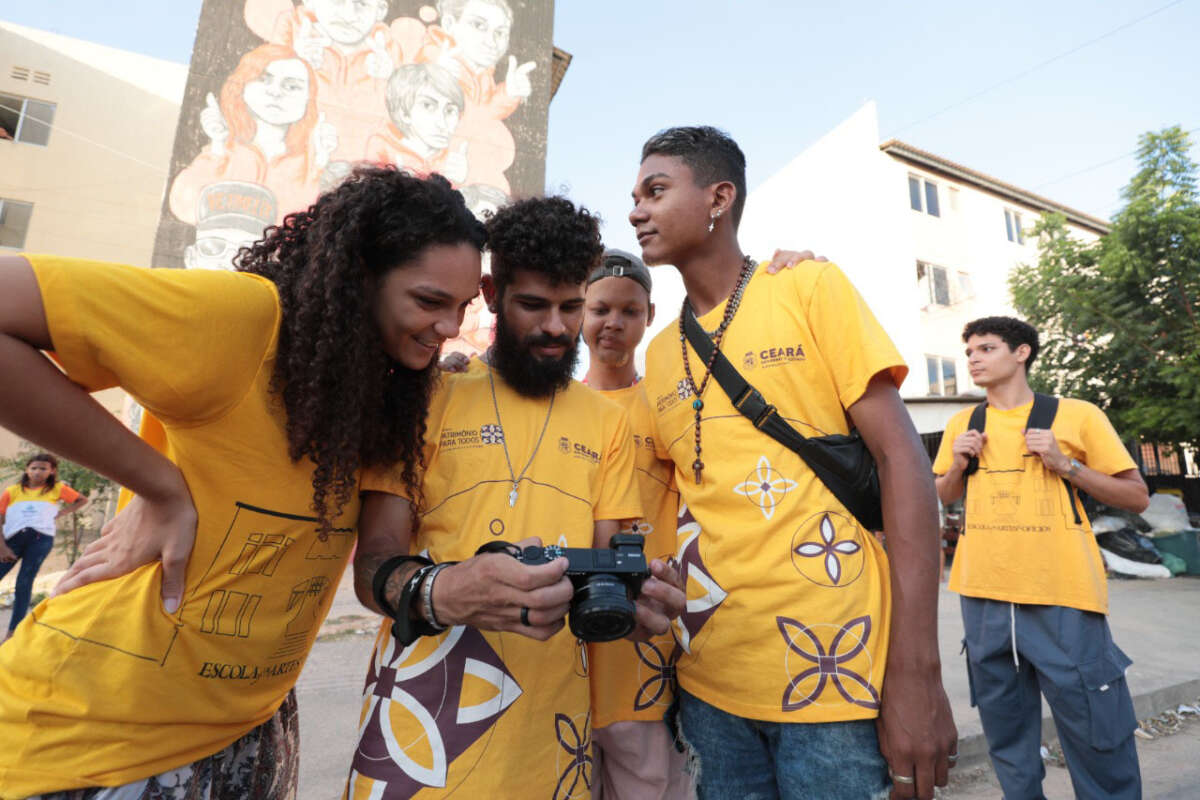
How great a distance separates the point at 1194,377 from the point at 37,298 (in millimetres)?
13900

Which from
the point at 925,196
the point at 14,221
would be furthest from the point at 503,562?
the point at 14,221

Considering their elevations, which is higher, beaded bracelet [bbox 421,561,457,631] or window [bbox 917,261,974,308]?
window [bbox 917,261,974,308]

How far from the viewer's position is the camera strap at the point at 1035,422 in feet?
10.8

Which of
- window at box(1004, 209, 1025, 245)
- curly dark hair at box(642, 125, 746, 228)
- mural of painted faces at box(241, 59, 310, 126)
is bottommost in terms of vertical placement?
curly dark hair at box(642, 125, 746, 228)

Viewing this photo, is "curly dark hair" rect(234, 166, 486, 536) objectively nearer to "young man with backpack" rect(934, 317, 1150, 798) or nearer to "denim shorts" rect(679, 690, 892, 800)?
"denim shorts" rect(679, 690, 892, 800)

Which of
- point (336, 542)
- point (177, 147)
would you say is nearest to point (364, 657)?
point (336, 542)

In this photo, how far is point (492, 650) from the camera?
1.64 meters

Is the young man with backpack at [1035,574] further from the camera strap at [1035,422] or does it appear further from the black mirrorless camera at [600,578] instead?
the black mirrorless camera at [600,578]

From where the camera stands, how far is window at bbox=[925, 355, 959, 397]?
16.3 meters

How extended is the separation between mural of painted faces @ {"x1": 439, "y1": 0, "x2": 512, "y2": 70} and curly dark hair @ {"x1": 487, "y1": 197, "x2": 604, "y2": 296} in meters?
12.6

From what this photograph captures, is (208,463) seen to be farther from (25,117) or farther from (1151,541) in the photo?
(25,117)

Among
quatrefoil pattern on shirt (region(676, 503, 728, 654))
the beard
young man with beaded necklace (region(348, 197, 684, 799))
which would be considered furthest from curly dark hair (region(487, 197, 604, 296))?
quatrefoil pattern on shirt (region(676, 503, 728, 654))

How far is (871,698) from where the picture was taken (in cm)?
150

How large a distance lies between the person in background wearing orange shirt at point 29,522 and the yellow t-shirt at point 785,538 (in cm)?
825
